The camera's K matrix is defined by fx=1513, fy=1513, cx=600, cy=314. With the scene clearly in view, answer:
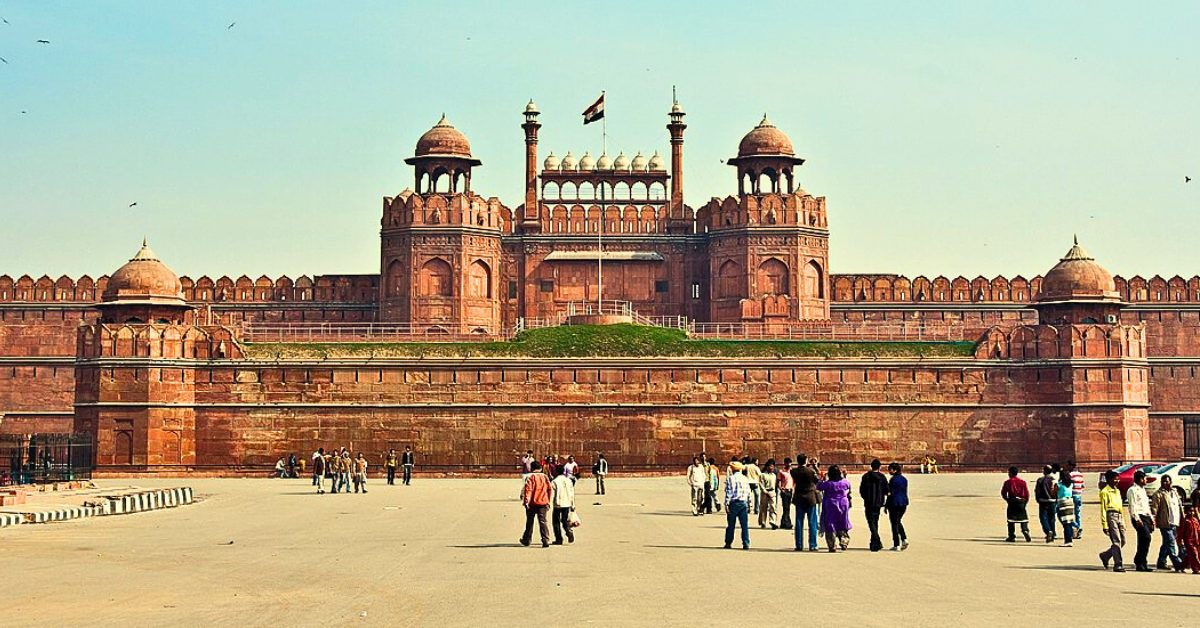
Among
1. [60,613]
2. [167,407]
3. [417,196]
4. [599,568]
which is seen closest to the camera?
[60,613]

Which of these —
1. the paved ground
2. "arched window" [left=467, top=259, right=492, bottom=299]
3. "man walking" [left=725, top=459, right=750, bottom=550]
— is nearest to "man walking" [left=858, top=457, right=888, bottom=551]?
the paved ground

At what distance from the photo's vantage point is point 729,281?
59.1 metres

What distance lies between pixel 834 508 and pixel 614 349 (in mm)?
28943

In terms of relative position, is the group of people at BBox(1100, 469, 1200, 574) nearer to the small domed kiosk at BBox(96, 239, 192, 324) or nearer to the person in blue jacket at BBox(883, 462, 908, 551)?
the person in blue jacket at BBox(883, 462, 908, 551)

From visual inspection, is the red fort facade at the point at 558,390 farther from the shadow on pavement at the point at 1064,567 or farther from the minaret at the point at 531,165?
the shadow on pavement at the point at 1064,567

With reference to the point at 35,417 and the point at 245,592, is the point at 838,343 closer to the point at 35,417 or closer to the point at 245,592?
the point at 35,417

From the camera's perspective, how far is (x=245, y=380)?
49.5m

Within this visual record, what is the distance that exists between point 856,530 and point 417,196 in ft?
113

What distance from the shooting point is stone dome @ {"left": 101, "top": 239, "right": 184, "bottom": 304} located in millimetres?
51125

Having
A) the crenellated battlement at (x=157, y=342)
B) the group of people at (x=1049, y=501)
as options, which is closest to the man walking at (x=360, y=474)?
the crenellated battlement at (x=157, y=342)

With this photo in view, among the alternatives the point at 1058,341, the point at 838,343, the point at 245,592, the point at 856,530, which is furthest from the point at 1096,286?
the point at 245,592

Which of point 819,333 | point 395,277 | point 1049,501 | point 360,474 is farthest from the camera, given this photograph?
point 395,277

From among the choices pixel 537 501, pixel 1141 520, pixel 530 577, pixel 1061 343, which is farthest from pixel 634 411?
pixel 530 577

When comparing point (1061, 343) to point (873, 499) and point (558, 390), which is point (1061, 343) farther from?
point (873, 499)
